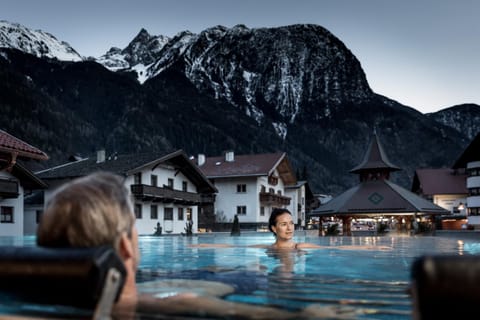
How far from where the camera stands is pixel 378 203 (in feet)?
84.7

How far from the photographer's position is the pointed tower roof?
28141 millimetres

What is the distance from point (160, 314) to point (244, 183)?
46336 millimetres

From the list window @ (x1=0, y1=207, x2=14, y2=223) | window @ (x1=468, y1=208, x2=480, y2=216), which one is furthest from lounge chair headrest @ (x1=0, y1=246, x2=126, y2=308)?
window @ (x1=468, y1=208, x2=480, y2=216)

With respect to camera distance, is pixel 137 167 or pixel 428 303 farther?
pixel 137 167

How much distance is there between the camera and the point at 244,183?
48.5m

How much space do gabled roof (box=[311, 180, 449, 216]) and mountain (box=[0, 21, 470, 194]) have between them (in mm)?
66692

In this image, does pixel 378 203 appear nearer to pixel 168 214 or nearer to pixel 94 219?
pixel 168 214

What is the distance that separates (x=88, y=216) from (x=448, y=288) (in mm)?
1256

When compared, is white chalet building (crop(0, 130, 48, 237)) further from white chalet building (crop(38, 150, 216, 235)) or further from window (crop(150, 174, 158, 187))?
window (crop(150, 174, 158, 187))

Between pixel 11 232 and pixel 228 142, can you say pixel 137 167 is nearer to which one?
pixel 11 232

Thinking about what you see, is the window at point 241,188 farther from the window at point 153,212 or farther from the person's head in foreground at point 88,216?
the person's head in foreground at point 88,216

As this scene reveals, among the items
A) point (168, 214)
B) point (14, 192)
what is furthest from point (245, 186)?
point (14, 192)

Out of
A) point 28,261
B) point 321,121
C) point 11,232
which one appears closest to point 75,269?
point 28,261

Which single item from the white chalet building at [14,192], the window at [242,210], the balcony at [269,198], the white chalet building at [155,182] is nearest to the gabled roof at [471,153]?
the balcony at [269,198]
